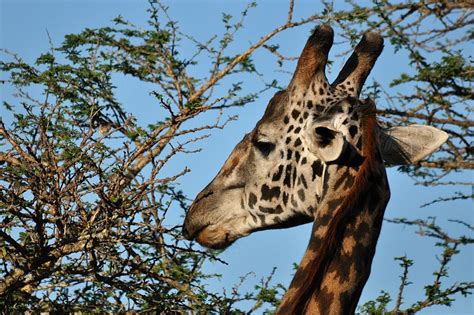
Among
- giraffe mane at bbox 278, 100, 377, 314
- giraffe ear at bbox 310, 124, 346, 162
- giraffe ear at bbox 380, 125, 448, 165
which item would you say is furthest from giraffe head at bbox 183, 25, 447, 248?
giraffe mane at bbox 278, 100, 377, 314

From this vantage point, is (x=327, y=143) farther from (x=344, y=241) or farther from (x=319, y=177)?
(x=344, y=241)

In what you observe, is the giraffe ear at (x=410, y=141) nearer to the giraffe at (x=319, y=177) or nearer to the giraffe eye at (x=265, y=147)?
the giraffe at (x=319, y=177)

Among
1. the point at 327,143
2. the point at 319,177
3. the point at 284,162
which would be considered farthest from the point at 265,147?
the point at 327,143

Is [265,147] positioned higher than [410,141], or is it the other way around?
[410,141]

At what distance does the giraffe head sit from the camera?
17.4 feet

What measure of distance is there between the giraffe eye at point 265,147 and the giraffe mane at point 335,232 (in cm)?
79

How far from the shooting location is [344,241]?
15.0 feet

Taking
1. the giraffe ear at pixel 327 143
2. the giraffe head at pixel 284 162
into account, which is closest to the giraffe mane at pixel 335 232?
the giraffe ear at pixel 327 143

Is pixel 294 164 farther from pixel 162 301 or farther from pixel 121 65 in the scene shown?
pixel 121 65

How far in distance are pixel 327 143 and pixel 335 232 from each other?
52 centimetres

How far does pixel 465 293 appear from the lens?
8086 mm

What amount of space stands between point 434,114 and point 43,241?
18.1ft

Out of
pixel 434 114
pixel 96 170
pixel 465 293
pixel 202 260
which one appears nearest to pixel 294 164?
pixel 96 170

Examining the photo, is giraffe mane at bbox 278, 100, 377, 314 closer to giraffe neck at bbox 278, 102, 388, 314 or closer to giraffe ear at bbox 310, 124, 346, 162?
giraffe neck at bbox 278, 102, 388, 314
